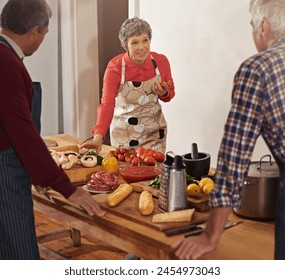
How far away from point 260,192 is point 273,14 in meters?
0.71

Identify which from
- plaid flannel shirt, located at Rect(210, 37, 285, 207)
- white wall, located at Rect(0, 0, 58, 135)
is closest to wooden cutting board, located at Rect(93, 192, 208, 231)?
plaid flannel shirt, located at Rect(210, 37, 285, 207)

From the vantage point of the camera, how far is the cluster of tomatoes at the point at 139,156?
2.88 meters

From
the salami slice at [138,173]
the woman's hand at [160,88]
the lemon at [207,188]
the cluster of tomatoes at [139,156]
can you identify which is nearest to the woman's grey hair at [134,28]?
the woman's hand at [160,88]

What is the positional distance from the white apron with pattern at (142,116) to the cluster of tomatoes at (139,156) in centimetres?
61

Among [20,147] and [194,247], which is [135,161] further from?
[194,247]

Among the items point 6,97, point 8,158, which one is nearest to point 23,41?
point 6,97

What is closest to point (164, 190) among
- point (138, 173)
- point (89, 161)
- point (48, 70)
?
point (138, 173)

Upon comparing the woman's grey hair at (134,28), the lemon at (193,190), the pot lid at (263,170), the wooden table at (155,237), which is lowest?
the wooden table at (155,237)

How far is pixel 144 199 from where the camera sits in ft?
7.03

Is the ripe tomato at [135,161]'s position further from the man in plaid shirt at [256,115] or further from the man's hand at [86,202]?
the man in plaid shirt at [256,115]

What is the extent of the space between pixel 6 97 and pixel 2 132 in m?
0.15

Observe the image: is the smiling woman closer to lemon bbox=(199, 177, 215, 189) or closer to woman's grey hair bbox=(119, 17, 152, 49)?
woman's grey hair bbox=(119, 17, 152, 49)

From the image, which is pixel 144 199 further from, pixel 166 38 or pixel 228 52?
pixel 166 38

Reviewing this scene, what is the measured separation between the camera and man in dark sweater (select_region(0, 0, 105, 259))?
6.50 ft
